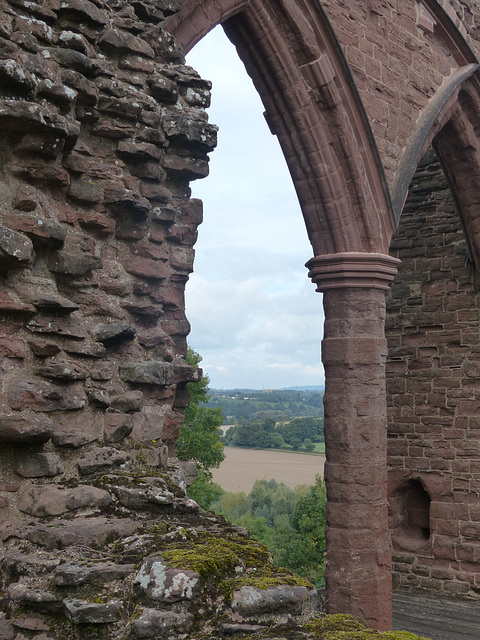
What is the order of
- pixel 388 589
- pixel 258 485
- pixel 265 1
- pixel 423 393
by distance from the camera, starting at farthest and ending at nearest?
pixel 258 485, pixel 423 393, pixel 388 589, pixel 265 1

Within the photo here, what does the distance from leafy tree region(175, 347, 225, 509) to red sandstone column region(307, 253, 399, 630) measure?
43.2 ft

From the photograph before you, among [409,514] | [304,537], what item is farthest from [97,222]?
[304,537]

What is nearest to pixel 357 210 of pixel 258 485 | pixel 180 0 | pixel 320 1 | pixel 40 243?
pixel 320 1

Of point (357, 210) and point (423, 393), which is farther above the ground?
point (357, 210)

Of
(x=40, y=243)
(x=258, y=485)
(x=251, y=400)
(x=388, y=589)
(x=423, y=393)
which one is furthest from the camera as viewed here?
(x=251, y=400)

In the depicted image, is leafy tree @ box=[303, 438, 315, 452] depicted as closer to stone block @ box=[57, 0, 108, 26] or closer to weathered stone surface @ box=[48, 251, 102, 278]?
weathered stone surface @ box=[48, 251, 102, 278]

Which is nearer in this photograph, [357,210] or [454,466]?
[357,210]

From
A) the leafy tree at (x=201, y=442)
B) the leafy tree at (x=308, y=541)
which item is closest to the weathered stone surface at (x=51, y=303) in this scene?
the leafy tree at (x=308, y=541)

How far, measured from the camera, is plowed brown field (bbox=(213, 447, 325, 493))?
38.6 meters

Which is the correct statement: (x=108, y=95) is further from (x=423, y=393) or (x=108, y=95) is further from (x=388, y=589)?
(x=423, y=393)

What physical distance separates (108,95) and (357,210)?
11.2ft

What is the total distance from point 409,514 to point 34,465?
7.05m

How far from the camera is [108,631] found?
71.2 inches

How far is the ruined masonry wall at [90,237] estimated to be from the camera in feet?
8.33
